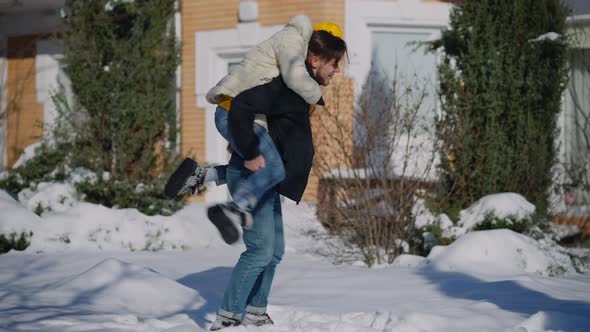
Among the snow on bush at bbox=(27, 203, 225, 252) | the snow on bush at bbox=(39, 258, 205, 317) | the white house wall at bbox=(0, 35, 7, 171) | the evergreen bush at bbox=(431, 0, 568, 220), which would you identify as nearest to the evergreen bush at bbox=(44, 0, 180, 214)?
the snow on bush at bbox=(27, 203, 225, 252)

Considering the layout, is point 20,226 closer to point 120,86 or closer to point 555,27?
point 120,86

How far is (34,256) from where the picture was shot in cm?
761

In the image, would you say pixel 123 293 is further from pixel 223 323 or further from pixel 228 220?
pixel 228 220

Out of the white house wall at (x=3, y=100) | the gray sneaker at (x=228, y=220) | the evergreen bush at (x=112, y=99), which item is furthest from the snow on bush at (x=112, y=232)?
the white house wall at (x=3, y=100)

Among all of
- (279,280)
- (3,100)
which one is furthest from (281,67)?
(3,100)

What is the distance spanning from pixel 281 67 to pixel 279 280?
107 inches

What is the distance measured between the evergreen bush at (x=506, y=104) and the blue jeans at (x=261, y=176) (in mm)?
4036

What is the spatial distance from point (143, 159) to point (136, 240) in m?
1.78

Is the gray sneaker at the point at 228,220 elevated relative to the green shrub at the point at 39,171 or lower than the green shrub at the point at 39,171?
elevated

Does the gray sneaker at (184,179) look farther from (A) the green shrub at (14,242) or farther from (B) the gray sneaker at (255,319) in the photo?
(A) the green shrub at (14,242)

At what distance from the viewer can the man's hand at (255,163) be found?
417 cm

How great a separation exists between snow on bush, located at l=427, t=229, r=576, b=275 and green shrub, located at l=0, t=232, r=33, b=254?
4.02 meters

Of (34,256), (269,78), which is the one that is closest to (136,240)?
(34,256)

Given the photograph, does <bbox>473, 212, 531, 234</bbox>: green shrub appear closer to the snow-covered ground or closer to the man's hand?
the snow-covered ground
